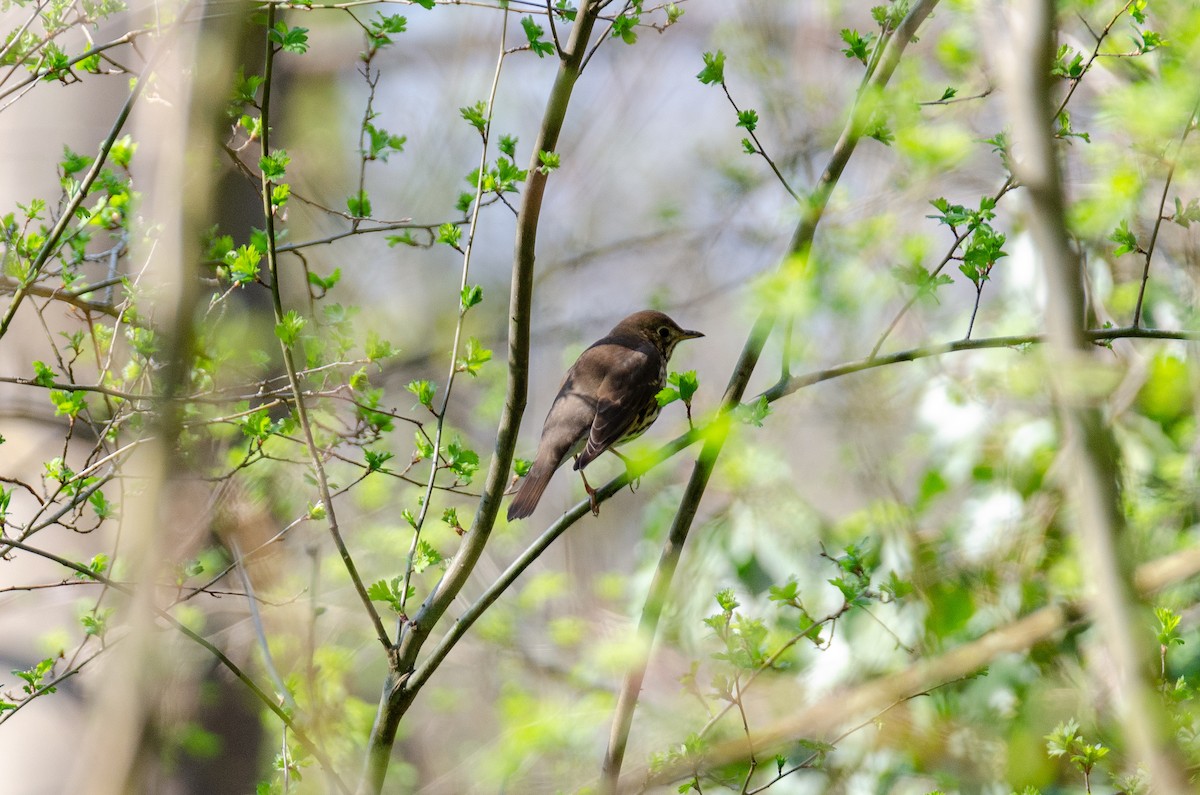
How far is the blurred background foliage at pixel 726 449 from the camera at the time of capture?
2.55 m

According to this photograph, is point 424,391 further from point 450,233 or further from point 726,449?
point 726,449

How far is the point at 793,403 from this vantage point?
394 centimetres

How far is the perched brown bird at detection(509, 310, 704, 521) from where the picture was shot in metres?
3.91

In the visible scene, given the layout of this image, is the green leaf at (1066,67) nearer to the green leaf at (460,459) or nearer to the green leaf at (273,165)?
the green leaf at (460,459)

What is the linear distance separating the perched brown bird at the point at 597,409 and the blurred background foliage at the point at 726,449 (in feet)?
1.27

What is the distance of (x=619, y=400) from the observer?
13.5ft

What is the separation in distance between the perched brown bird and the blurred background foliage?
0.39 m

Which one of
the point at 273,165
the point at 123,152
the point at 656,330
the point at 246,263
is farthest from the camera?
the point at 656,330

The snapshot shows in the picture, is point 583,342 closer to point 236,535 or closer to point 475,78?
point 475,78

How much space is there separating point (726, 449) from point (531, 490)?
71cm

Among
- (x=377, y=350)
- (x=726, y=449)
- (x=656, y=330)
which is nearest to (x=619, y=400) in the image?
(x=726, y=449)

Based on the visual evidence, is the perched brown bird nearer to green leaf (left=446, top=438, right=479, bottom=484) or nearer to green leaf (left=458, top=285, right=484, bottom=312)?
green leaf (left=446, top=438, right=479, bottom=484)

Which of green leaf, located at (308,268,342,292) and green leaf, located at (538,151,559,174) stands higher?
green leaf, located at (308,268,342,292)

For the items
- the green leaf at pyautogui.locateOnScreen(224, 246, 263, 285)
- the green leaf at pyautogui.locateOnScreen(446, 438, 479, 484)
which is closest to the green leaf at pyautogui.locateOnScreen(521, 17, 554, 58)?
the green leaf at pyautogui.locateOnScreen(224, 246, 263, 285)
